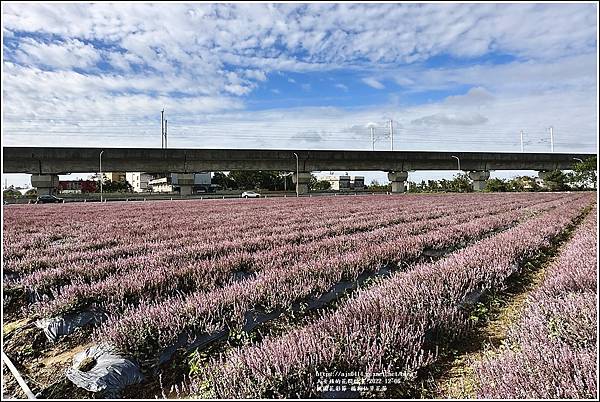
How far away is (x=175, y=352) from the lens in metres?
2.87

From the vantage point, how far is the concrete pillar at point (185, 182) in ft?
141

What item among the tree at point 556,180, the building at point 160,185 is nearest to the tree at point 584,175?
the tree at point 556,180

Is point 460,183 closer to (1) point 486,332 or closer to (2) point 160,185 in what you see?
(2) point 160,185

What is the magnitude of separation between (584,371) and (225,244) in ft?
19.7

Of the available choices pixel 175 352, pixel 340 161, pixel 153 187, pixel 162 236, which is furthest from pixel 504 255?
pixel 153 187

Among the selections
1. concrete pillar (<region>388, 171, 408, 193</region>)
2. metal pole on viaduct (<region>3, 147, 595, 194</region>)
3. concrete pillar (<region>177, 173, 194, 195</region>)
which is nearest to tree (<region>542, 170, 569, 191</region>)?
metal pole on viaduct (<region>3, 147, 595, 194</region>)

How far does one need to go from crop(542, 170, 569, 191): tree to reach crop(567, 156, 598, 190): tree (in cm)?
14

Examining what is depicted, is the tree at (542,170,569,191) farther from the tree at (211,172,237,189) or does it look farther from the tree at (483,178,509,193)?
the tree at (211,172,237,189)

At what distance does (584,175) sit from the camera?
246 centimetres

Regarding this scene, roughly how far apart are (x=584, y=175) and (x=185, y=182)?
4331 cm

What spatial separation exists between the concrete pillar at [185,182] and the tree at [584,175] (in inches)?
1682

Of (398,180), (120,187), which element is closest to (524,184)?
(398,180)

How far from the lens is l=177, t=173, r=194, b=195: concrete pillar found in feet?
141

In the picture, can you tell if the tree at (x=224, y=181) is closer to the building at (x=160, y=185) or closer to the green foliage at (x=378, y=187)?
the building at (x=160, y=185)
